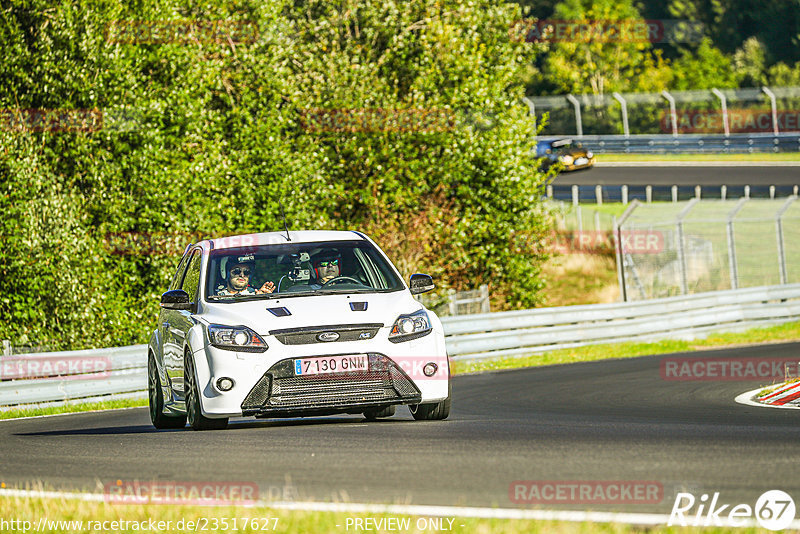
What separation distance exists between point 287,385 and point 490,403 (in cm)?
478

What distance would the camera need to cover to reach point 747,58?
8062 centimetres

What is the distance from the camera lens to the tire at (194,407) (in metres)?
9.82

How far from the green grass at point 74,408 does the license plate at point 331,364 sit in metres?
7.35

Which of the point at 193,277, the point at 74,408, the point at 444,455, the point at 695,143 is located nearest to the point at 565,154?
the point at 695,143

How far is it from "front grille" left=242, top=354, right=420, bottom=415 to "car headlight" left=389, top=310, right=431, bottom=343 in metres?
0.21

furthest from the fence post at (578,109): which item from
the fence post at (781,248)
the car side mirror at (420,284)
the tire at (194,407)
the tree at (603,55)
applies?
the tire at (194,407)

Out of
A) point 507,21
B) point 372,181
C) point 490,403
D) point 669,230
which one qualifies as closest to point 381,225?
point 372,181

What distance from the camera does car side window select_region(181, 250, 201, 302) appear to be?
10.8 m

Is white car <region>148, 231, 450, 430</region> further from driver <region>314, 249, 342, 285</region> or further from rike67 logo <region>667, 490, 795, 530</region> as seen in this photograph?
rike67 logo <region>667, 490, 795, 530</region>

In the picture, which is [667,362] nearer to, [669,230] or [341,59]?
[669,230]

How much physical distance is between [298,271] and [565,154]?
41706 mm

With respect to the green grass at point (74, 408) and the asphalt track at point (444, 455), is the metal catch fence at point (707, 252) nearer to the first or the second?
the green grass at point (74, 408)

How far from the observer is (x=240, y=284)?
10539mm

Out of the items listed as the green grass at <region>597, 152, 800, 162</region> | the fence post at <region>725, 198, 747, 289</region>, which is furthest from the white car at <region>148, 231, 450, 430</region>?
→ the green grass at <region>597, 152, 800, 162</region>
